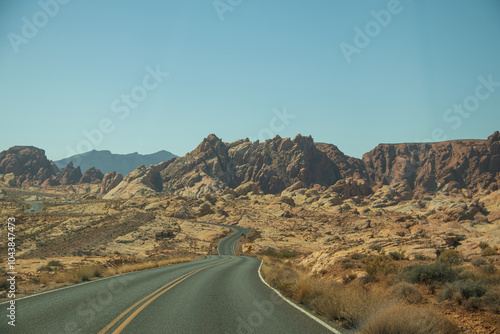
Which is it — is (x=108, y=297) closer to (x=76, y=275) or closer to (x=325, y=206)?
(x=76, y=275)

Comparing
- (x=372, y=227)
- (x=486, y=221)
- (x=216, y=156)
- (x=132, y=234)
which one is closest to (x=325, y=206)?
(x=372, y=227)

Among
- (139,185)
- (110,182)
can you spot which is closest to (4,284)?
(139,185)

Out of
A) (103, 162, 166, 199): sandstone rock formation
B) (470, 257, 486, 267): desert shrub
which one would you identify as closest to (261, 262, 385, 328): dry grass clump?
(470, 257, 486, 267): desert shrub

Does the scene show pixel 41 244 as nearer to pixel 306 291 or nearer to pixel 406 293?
pixel 306 291

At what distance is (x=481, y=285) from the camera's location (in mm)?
8516

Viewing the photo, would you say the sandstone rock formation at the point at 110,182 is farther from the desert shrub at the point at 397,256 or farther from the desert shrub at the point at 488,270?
the desert shrub at the point at 488,270

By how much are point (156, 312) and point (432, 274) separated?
9.17m

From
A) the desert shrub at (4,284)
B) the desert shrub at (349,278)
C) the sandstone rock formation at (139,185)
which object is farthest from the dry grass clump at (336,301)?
the sandstone rock formation at (139,185)

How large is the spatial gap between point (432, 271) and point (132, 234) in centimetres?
6093

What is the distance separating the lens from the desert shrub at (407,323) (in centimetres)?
553

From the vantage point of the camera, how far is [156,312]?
8.14m

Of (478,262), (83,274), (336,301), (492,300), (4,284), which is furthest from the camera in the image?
(83,274)

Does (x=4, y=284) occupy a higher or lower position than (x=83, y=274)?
higher

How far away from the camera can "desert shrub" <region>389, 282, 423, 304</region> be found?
9.27m
